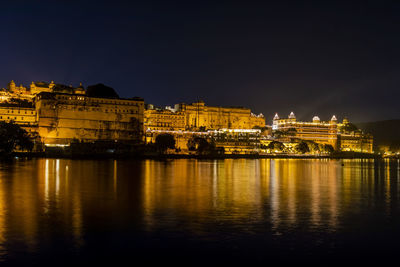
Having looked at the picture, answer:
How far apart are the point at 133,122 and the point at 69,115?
13892mm

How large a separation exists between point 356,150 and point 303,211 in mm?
132559

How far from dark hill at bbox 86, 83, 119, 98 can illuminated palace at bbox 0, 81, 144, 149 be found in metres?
3.54

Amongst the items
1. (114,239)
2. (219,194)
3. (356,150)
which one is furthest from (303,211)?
(356,150)

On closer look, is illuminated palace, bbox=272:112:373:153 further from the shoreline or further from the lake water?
the lake water

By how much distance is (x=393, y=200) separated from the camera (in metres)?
22.0

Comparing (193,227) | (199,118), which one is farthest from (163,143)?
(193,227)

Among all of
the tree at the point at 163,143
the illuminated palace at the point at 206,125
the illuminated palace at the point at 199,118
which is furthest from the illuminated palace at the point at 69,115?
the tree at the point at 163,143

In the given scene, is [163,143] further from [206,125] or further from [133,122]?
[206,125]

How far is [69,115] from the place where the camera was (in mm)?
93375

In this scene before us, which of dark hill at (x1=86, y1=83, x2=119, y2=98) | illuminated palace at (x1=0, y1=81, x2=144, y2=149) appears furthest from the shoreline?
dark hill at (x1=86, y1=83, x2=119, y2=98)

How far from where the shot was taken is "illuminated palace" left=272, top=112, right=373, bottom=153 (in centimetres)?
13488

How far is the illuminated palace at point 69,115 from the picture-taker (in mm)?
89250

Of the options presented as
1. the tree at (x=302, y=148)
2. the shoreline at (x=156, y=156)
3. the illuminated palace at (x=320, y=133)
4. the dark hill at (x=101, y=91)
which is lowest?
the shoreline at (x=156, y=156)

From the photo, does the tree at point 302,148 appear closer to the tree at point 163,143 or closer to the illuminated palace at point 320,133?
the illuminated palace at point 320,133
